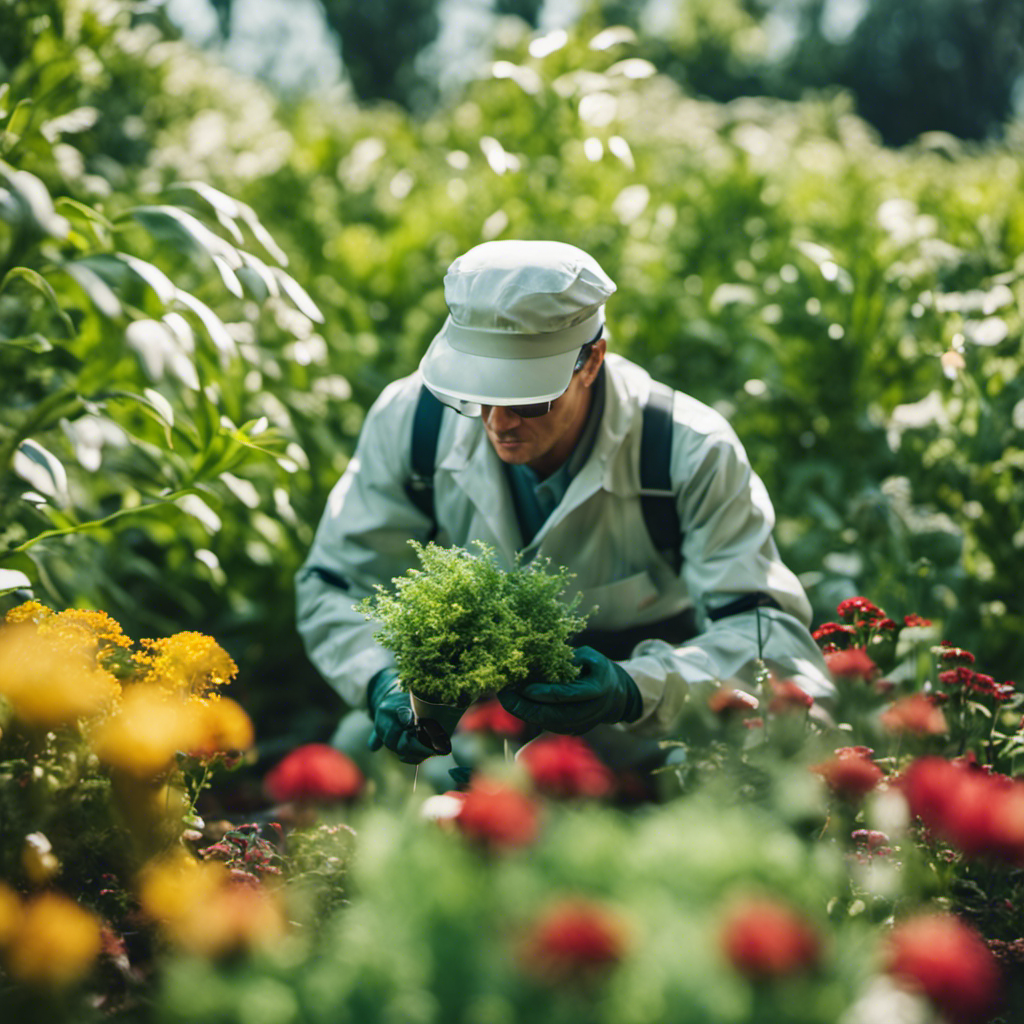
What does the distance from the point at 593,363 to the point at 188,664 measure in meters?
1.00

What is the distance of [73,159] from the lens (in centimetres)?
321

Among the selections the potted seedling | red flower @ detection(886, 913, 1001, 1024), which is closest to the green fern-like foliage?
the potted seedling

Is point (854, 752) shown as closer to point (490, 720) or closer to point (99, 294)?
point (490, 720)

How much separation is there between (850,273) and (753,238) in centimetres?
143

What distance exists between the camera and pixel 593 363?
2037 millimetres

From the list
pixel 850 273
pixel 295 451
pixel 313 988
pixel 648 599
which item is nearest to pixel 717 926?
pixel 313 988

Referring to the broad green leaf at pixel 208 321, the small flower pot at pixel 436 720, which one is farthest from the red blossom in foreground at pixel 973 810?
the broad green leaf at pixel 208 321

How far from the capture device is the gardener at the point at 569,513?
1.83 meters

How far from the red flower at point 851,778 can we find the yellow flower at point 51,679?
3.26 ft

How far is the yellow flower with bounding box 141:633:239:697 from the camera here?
1.47 m

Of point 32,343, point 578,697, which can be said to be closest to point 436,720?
point 578,697

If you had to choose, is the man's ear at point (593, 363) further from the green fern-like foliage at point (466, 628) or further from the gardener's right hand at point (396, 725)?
the gardener's right hand at point (396, 725)

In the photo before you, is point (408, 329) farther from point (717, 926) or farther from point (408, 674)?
point (717, 926)

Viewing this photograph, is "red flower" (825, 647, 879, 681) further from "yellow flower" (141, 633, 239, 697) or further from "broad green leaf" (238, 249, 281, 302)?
"broad green leaf" (238, 249, 281, 302)
